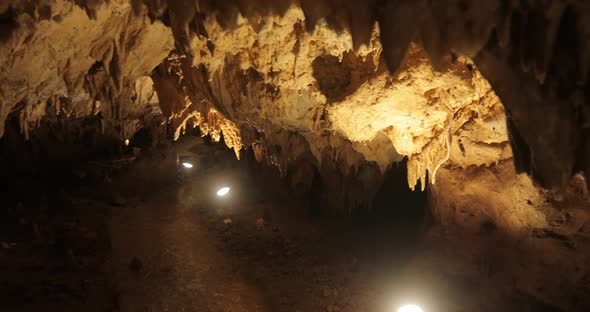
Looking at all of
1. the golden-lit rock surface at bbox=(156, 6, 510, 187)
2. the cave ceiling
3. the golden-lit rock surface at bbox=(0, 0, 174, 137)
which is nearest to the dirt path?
the cave ceiling

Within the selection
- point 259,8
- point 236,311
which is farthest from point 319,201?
point 259,8

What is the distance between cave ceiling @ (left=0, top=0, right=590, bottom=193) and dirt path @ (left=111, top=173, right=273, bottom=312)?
2.54 metres

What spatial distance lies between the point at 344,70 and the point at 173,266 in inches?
205

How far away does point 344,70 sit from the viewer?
4949mm

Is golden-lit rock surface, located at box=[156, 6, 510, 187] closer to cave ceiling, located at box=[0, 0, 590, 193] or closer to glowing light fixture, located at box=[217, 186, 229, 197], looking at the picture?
cave ceiling, located at box=[0, 0, 590, 193]

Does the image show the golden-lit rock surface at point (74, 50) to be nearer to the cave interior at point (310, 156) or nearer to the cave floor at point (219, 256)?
the cave interior at point (310, 156)

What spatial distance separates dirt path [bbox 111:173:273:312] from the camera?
21.7 ft

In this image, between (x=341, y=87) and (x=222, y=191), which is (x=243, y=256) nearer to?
(x=222, y=191)

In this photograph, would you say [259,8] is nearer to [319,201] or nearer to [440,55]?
[440,55]

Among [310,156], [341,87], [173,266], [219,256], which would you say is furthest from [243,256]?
[341,87]

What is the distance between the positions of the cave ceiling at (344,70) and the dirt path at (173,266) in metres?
2.54

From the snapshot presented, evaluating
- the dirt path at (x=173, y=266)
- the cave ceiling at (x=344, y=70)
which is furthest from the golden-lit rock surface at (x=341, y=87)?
the dirt path at (x=173, y=266)

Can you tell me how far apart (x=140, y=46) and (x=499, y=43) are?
449 cm

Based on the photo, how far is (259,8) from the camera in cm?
325
